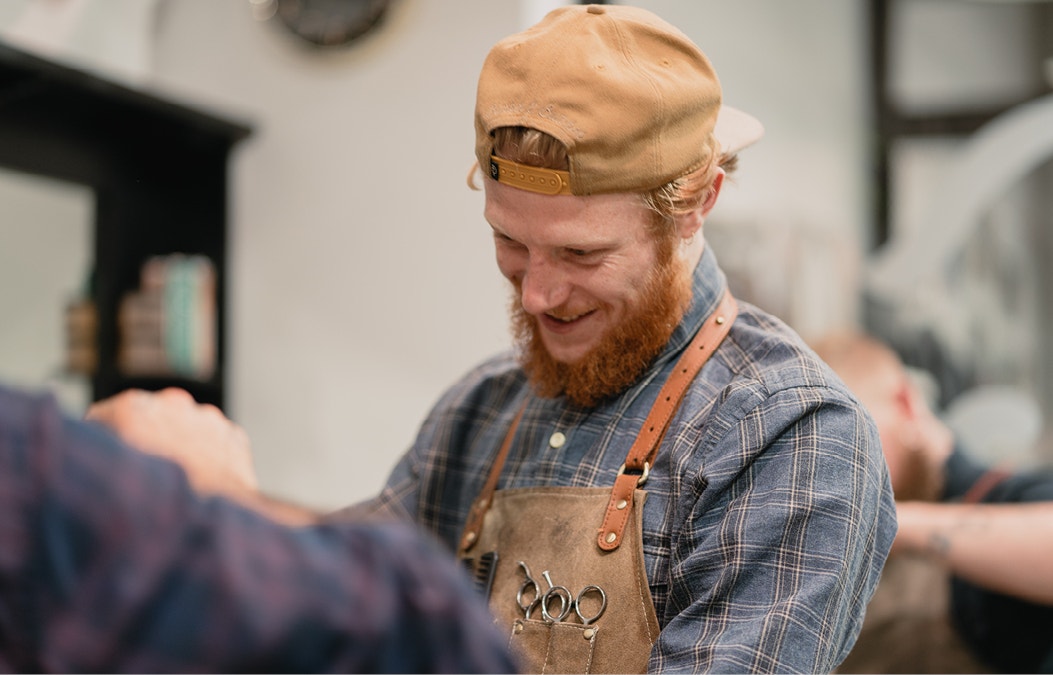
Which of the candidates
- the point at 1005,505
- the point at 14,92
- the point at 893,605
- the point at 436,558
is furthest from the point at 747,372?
the point at 14,92

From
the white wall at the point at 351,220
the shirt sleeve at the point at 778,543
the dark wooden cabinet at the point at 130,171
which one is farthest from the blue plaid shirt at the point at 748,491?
the dark wooden cabinet at the point at 130,171

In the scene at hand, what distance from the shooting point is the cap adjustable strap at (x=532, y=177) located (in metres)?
1.34

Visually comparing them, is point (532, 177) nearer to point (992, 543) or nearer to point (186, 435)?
point (186, 435)

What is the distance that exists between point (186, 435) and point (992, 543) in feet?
6.92

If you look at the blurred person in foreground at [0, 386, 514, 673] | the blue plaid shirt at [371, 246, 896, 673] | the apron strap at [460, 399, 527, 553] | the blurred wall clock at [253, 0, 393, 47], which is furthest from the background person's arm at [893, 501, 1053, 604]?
the blurred person in foreground at [0, 386, 514, 673]

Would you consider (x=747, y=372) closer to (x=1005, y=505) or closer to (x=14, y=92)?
(x=1005, y=505)

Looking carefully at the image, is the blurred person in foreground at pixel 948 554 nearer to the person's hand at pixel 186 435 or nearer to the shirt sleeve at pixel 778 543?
the shirt sleeve at pixel 778 543

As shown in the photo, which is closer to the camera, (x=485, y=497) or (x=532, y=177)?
(x=532, y=177)

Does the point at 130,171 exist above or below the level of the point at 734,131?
above

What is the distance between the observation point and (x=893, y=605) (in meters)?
3.07

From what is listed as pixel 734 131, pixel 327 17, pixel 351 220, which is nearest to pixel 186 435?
pixel 734 131

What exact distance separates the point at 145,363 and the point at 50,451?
280 centimetres

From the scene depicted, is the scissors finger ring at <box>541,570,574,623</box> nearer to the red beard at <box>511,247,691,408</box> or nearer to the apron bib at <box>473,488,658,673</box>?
the apron bib at <box>473,488,658,673</box>

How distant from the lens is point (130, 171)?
3328 mm
